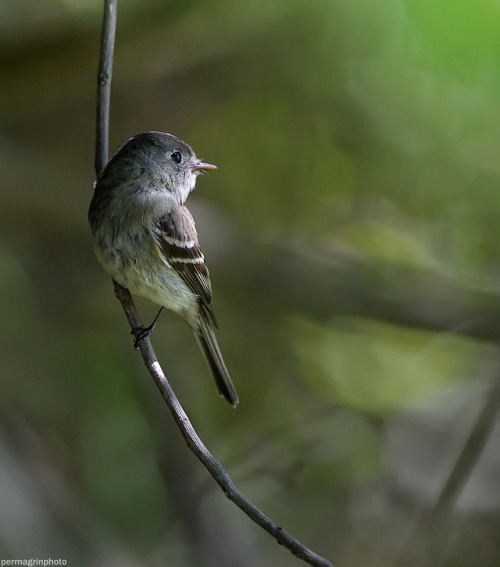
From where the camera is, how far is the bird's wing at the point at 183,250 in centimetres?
384

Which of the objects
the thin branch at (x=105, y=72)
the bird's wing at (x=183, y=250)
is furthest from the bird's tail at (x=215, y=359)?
the thin branch at (x=105, y=72)

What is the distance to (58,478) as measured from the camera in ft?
14.9

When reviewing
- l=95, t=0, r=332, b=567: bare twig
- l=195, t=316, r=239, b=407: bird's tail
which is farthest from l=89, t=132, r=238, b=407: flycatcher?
l=95, t=0, r=332, b=567: bare twig

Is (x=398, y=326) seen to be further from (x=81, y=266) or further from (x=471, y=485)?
(x=81, y=266)

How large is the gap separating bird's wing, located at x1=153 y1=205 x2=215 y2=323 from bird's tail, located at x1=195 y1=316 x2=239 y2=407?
107mm

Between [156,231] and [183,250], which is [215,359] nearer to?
[183,250]

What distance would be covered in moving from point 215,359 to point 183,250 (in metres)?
0.59

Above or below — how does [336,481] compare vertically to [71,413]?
above

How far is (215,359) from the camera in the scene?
13.6 feet

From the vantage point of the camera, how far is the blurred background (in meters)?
4.68

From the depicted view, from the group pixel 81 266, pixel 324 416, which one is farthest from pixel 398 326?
pixel 81 266

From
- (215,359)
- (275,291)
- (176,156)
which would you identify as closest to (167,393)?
(215,359)

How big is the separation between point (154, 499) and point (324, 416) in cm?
113

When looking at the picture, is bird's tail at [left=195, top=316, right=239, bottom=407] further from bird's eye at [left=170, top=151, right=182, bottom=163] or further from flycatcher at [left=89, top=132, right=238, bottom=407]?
bird's eye at [left=170, top=151, right=182, bottom=163]
